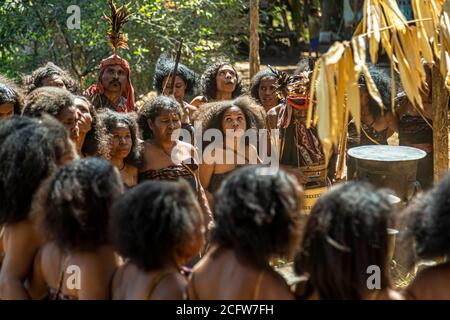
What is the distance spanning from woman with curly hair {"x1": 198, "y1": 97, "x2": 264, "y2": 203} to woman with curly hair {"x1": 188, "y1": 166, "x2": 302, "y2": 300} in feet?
7.45

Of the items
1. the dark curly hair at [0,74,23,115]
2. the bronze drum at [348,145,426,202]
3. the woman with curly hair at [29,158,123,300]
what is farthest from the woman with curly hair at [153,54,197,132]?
the woman with curly hair at [29,158,123,300]

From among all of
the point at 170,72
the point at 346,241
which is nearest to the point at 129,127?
the point at 170,72

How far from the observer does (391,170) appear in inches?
197

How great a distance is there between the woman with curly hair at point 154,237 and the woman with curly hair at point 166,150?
1.99 meters

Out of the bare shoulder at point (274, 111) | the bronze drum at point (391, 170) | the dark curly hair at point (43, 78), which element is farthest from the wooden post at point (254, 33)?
the bronze drum at point (391, 170)

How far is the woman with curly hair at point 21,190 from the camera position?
10.4 ft

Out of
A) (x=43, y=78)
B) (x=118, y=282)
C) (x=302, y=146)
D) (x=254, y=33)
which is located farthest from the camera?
(x=254, y=33)

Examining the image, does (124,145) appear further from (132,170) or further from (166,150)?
(166,150)

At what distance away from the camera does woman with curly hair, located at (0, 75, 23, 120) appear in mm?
4977

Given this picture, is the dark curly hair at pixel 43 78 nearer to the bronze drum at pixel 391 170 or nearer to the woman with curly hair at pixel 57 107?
the woman with curly hair at pixel 57 107

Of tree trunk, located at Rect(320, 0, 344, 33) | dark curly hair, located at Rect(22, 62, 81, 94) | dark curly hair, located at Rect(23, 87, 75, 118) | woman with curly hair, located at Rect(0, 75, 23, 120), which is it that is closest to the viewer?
dark curly hair, located at Rect(23, 87, 75, 118)

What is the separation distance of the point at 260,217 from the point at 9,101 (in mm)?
2821

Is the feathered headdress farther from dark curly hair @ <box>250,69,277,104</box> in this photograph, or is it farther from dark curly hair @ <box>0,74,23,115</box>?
dark curly hair @ <box>0,74,23,115</box>

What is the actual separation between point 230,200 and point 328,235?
39cm
